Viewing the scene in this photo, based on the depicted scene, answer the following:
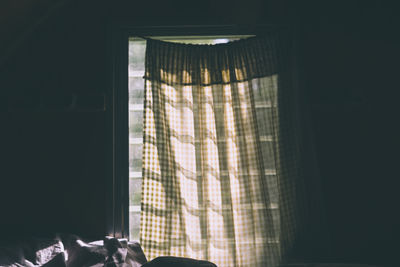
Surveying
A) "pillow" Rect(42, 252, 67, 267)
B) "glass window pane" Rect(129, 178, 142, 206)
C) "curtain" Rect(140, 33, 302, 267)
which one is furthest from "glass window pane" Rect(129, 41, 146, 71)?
"pillow" Rect(42, 252, 67, 267)

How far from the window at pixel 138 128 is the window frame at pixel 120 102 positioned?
0.10ft

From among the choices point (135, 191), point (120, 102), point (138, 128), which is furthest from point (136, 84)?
point (135, 191)

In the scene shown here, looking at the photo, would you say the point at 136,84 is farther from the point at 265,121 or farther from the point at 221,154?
the point at 265,121

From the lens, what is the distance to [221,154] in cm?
175

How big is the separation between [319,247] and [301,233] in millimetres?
128

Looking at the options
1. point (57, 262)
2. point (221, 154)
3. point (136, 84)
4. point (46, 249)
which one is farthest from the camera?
point (136, 84)

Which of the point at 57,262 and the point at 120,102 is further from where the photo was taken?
the point at 120,102

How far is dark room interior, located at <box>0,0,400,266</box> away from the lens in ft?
5.70

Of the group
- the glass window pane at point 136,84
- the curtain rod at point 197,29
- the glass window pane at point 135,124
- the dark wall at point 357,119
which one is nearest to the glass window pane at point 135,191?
the glass window pane at point 135,124

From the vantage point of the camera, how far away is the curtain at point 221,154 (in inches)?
66.2

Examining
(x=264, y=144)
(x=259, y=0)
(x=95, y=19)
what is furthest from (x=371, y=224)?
(x=95, y=19)

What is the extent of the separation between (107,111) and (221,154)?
700 mm

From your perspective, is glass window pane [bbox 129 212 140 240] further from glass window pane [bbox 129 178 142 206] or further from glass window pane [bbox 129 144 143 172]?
glass window pane [bbox 129 144 143 172]

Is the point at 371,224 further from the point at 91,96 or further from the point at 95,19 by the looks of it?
the point at 95,19
